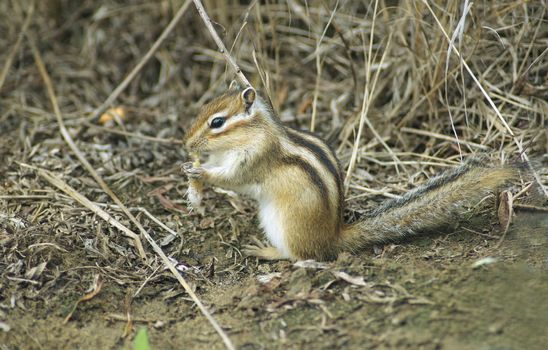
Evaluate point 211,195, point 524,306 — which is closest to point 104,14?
point 211,195

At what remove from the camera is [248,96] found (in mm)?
3656

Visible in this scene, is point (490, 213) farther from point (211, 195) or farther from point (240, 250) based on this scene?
point (211, 195)

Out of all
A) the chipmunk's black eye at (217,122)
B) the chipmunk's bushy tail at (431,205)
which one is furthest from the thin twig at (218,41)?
the chipmunk's bushy tail at (431,205)

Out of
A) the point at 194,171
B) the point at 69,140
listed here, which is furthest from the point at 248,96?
the point at 69,140

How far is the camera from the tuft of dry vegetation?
3.04 metres

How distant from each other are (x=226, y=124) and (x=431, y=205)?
1249 mm

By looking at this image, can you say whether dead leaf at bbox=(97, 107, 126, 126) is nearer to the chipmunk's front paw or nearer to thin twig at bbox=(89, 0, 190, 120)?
thin twig at bbox=(89, 0, 190, 120)

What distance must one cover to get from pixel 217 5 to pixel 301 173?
2.64 meters

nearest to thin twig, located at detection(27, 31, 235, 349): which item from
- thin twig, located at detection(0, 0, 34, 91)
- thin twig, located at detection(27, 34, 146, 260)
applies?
thin twig, located at detection(27, 34, 146, 260)

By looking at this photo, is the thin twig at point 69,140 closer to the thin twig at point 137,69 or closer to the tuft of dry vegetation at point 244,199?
the tuft of dry vegetation at point 244,199

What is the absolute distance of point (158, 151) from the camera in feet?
16.3

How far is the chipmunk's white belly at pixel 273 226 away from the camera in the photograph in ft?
12.0

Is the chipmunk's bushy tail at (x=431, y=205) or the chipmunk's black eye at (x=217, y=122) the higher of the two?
the chipmunk's black eye at (x=217, y=122)

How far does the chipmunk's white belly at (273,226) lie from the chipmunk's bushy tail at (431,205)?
352 mm
